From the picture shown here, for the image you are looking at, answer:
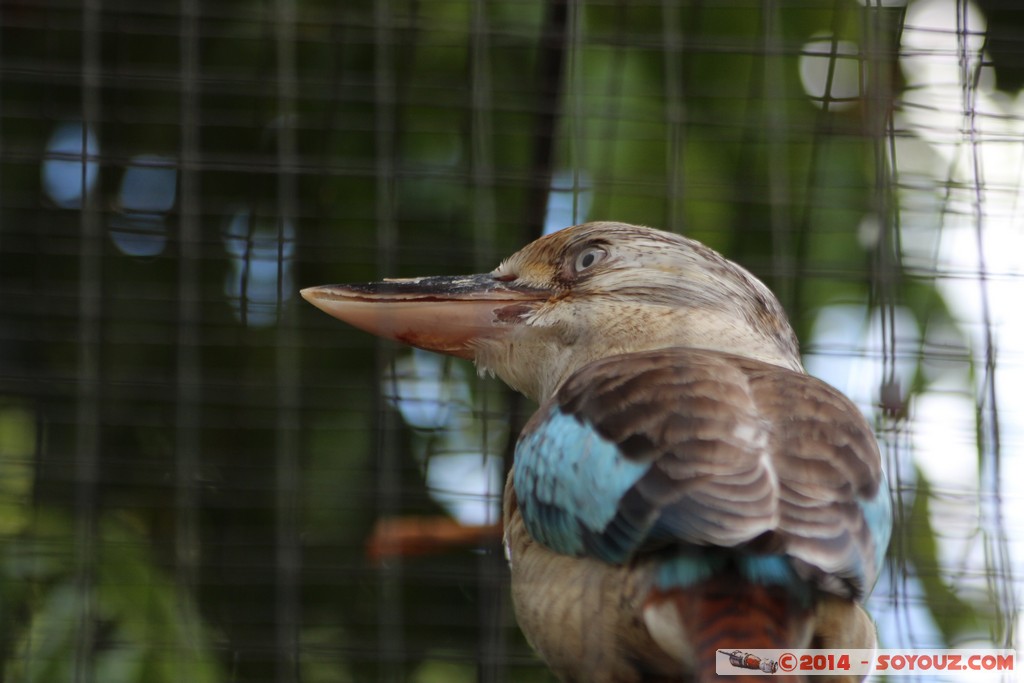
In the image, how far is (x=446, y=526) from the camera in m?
2.71

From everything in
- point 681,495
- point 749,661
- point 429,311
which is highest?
point 429,311

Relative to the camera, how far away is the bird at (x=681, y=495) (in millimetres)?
1220

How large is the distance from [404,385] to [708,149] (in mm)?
783

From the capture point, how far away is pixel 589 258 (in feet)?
6.16

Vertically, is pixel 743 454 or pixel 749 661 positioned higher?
pixel 743 454

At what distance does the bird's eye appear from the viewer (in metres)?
1.86

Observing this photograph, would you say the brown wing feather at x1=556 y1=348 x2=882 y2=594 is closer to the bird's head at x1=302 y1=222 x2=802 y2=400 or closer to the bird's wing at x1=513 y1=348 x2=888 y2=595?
the bird's wing at x1=513 y1=348 x2=888 y2=595

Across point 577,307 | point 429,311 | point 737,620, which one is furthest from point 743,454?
point 429,311

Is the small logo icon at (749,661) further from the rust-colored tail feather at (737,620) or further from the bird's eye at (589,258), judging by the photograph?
the bird's eye at (589,258)

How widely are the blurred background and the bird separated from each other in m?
0.78

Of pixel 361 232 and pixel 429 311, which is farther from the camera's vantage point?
pixel 361 232

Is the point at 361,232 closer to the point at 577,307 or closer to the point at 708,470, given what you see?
the point at 577,307

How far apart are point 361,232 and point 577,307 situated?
3.41ft

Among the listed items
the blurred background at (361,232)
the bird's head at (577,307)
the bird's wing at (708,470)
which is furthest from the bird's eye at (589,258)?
the blurred background at (361,232)
